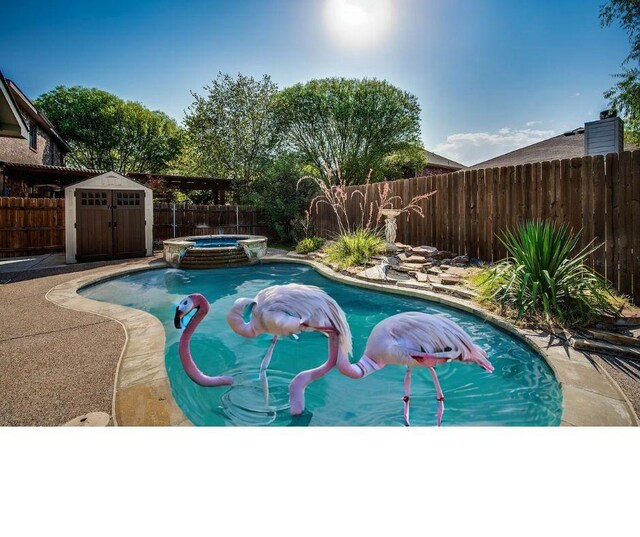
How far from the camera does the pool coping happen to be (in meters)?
1.45

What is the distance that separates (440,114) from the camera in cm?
221

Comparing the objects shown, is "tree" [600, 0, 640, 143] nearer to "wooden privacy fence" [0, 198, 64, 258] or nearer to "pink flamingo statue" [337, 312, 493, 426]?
"pink flamingo statue" [337, 312, 493, 426]

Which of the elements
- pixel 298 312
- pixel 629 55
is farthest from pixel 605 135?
pixel 298 312

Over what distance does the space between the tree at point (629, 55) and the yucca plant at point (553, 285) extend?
3.26 feet

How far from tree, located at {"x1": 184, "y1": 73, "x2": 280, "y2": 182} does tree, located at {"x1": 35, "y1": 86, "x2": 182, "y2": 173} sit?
0.41 meters

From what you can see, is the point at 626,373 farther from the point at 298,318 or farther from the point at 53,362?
the point at 53,362

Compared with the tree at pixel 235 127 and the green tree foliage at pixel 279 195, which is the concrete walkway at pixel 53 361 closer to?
the tree at pixel 235 127

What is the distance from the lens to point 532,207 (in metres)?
3.75

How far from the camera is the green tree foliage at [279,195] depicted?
5.38 metres

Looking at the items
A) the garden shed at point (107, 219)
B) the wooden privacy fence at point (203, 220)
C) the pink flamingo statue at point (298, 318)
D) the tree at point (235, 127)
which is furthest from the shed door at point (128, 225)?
the pink flamingo statue at point (298, 318)
